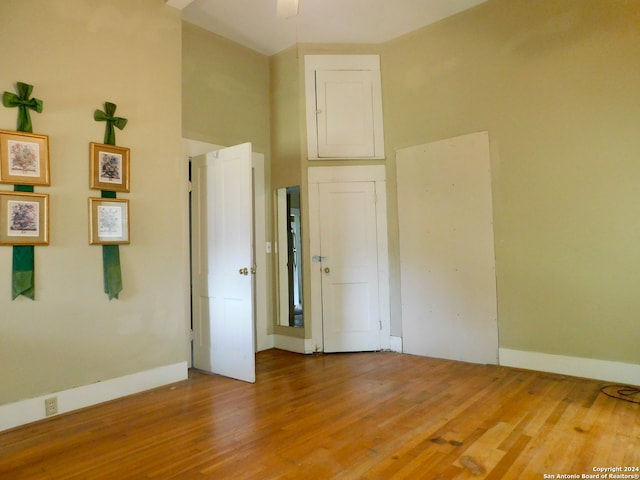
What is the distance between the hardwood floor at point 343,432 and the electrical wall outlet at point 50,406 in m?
0.06

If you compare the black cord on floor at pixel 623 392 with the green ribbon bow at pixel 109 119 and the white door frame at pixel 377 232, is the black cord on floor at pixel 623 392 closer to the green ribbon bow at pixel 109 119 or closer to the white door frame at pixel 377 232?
the white door frame at pixel 377 232

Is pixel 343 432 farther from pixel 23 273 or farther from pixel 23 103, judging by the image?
pixel 23 103

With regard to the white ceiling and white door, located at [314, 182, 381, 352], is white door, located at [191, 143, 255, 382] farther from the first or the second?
the white ceiling

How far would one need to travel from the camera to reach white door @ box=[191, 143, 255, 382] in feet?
11.4

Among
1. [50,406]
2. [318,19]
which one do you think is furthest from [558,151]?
[50,406]

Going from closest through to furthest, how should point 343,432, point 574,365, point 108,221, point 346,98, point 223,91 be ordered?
1. point 343,432
2. point 108,221
3. point 574,365
4. point 223,91
5. point 346,98

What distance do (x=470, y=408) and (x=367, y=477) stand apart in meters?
1.16

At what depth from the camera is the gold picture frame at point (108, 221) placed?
2.99m

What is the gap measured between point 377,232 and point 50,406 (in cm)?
328

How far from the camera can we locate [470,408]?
2.77 m

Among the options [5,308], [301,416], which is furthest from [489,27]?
[5,308]

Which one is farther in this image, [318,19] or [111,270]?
[318,19]

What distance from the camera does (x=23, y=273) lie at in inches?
104

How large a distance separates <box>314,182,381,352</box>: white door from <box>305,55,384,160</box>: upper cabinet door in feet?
1.95
